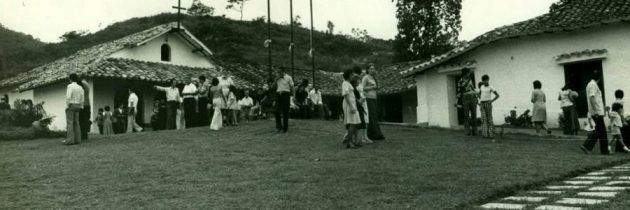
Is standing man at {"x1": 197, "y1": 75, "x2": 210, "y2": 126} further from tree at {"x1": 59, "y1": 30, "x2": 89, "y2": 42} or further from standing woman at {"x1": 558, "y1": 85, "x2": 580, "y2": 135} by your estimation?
tree at {"x1": 59, "y1": 30, "x2": 89, "y2": 42}

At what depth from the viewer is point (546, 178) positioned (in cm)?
777

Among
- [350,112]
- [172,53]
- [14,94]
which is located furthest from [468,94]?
[14,94]

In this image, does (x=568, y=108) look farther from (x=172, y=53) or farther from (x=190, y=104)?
(x=172, y=53)

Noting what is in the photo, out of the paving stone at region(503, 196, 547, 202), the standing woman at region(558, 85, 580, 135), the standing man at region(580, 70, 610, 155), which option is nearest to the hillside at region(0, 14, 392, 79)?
the standing woman at region(558, 85, 580, 135)

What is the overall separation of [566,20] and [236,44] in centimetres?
4411

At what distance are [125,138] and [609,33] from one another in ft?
45.3

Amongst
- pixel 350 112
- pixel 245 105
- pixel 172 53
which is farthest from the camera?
pixel 172 53

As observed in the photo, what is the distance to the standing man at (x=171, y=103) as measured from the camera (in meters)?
17.5

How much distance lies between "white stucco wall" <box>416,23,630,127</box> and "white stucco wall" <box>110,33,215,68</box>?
12.1m

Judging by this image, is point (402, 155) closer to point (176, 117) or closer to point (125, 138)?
point (125, 138)

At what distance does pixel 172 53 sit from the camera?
89.4ft

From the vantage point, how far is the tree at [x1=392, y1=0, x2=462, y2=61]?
40.2 meters

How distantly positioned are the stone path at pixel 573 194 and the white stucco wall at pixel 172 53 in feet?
68.9

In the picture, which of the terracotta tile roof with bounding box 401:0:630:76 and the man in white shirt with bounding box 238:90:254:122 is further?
the man in white shirt with bounding box 238:90:254:122
